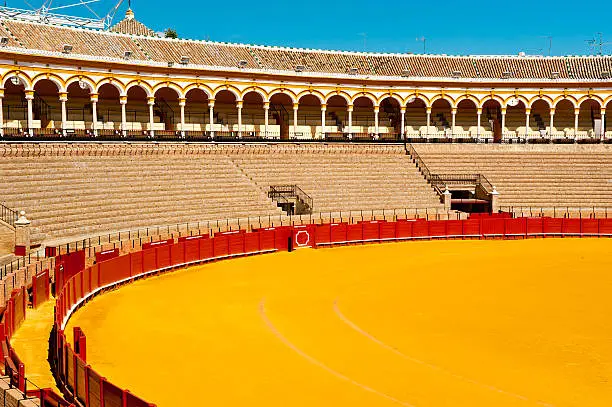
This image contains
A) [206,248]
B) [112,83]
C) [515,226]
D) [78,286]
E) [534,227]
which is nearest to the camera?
[78,286]

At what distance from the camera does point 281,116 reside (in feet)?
156

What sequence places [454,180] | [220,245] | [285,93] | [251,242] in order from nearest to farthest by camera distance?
[220,245], [251,242], [454,180], [285,93]

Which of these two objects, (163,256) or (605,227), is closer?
(163,256)

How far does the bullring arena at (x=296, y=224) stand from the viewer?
12.5m

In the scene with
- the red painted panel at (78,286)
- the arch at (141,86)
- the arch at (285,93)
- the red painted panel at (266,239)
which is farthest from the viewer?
the arch at (285,93)

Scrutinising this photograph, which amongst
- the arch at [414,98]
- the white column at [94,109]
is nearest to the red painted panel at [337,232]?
the white column at [94,109]

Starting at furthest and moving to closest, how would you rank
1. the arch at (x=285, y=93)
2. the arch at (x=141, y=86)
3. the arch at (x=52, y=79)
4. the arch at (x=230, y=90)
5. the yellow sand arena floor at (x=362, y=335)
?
the arch at (x=285, y=93), the arch at (x=230, y=90), the arch at (x=141, y=86), the arch at (x=52, y=79), the yellow sand arena floor at (x=362, y=335)

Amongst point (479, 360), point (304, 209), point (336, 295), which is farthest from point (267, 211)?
point (479, 360)

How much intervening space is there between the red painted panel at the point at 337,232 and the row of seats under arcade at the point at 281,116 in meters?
15.1

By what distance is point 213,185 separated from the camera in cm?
3422

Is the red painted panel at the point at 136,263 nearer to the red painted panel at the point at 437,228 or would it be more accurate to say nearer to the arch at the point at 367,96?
the red painted panel at the point at 437,228

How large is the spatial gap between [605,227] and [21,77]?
1172 inches

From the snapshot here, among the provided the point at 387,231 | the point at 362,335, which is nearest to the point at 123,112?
the point at 387,231

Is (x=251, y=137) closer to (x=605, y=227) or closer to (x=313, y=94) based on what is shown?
(x=313, y=94)
